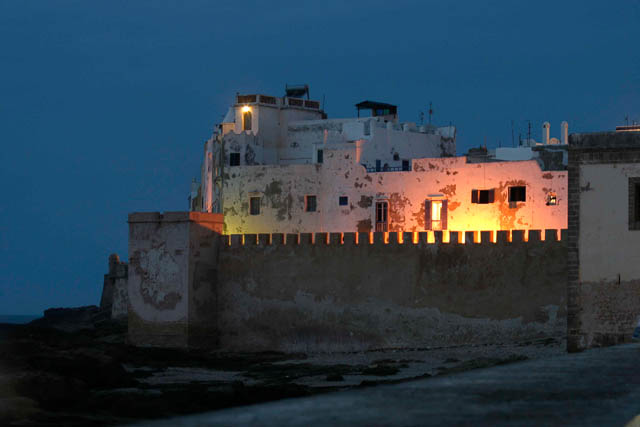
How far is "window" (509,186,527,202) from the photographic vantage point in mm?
30750

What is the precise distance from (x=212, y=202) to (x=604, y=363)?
29.1 meters

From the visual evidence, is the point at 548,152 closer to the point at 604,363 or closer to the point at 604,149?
the point at 604,149

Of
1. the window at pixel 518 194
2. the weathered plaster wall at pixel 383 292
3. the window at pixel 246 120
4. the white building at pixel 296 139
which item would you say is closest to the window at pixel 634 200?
→ the weathered plaster wall at pixel 383 292

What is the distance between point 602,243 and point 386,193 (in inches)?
607

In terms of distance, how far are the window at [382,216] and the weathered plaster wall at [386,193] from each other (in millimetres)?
155

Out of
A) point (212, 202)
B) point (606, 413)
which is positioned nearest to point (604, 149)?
point (606, 413)

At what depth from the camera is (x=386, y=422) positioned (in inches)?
250

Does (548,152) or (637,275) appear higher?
(548,152)

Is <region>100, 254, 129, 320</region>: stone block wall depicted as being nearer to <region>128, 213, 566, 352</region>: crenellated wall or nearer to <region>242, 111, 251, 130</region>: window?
<region>242, 111, 251, 130</region>: window

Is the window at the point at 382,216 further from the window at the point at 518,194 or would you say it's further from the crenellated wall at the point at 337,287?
the crenellated wall at the point at 337,287

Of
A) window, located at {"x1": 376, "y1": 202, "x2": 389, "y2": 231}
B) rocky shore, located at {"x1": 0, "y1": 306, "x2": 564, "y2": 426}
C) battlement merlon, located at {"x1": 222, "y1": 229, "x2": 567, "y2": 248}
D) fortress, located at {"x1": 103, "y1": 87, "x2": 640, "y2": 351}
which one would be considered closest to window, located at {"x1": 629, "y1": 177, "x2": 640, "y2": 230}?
fortress, located at {"x1": 103, "y1": 87, "x2": 640, "y2": 351}

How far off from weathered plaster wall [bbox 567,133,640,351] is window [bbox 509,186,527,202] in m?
12.9

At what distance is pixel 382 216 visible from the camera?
108 ft

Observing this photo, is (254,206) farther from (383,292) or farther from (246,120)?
(383,292)
